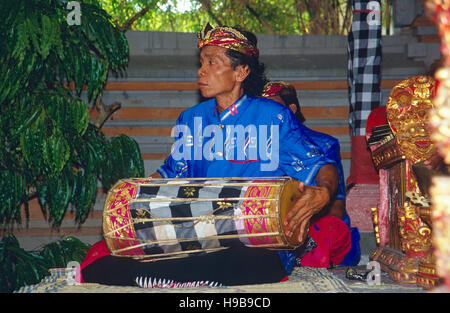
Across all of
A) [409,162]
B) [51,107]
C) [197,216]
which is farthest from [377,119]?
[51,107]

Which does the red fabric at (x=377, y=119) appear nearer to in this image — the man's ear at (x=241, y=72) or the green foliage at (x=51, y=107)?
the man's ear at (x=241, y=72)

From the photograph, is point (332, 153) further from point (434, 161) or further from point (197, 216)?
point (197, 216)

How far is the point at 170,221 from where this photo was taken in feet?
7.34

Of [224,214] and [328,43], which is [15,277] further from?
[328,43]

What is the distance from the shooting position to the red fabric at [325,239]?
279 centimetres

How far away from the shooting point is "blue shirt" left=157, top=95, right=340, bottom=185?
264 centimetres

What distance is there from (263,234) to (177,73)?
380 cm

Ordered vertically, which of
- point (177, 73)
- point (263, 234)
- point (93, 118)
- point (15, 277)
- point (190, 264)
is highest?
point (177, 73)

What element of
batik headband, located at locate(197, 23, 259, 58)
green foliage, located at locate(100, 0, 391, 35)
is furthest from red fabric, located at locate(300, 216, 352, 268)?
green foliage, located at locate(100, 0, 391, 35)

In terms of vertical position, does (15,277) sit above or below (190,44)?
below

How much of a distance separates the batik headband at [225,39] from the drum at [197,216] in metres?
0.86

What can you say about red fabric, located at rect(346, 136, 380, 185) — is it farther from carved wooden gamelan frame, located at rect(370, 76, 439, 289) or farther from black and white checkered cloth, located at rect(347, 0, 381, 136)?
carved wooden gamelan frame, located at rect(370, 76, 439, 289)

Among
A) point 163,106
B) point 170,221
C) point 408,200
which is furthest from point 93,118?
point 408,200

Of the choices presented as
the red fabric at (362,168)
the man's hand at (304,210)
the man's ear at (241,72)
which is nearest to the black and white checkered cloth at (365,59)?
the red fabric at (362,168)
